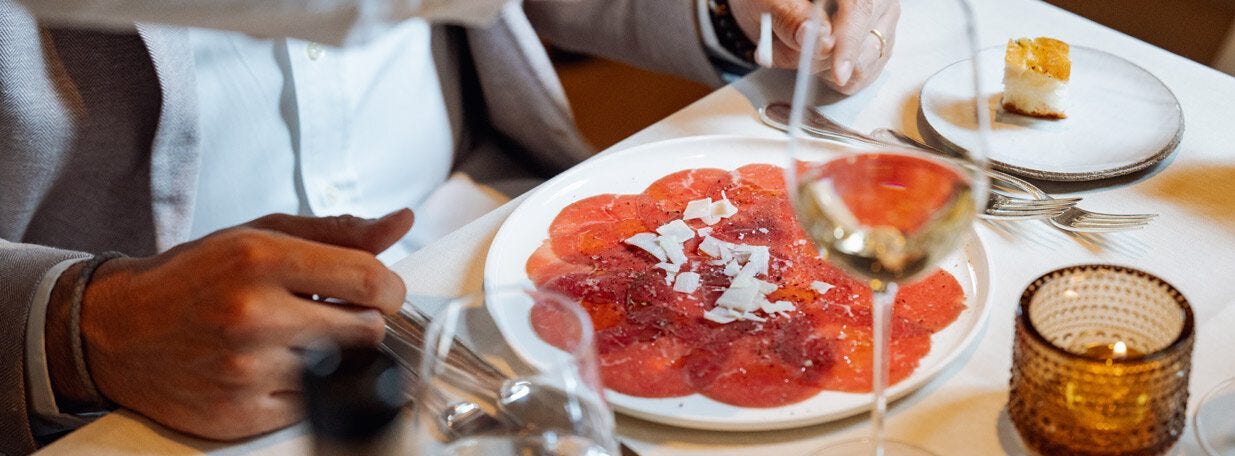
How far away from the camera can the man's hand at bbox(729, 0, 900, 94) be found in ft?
3.38

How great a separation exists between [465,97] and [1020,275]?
2.74ft

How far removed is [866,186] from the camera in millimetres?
702

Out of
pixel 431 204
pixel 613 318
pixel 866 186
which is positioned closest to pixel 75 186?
pixel 431 204

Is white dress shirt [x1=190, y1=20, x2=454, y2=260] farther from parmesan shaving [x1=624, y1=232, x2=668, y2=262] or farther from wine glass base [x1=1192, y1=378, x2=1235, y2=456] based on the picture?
wine glass base [x1=1192, y1=378, x2=1235, y2=456]

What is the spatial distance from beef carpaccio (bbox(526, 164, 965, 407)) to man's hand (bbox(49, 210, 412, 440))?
139 millimetres

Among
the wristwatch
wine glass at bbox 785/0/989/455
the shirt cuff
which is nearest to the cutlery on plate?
wine glass at bbox 785/0/989/455

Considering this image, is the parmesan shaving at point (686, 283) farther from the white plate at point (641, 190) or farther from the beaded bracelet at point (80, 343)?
the beaded bracelet at point (80, 343)

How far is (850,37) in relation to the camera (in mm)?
976

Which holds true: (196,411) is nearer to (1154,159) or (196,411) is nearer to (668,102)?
(1154,159)

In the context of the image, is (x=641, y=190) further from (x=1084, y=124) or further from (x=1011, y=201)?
(x=1084, y=124)

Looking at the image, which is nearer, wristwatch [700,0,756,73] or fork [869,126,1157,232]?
fork [869,126,1157,232]

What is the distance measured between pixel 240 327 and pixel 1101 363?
0.57m

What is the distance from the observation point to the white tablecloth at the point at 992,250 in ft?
2.49

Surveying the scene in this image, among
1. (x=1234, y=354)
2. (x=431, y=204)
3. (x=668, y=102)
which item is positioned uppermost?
(x=1234, y=354)
